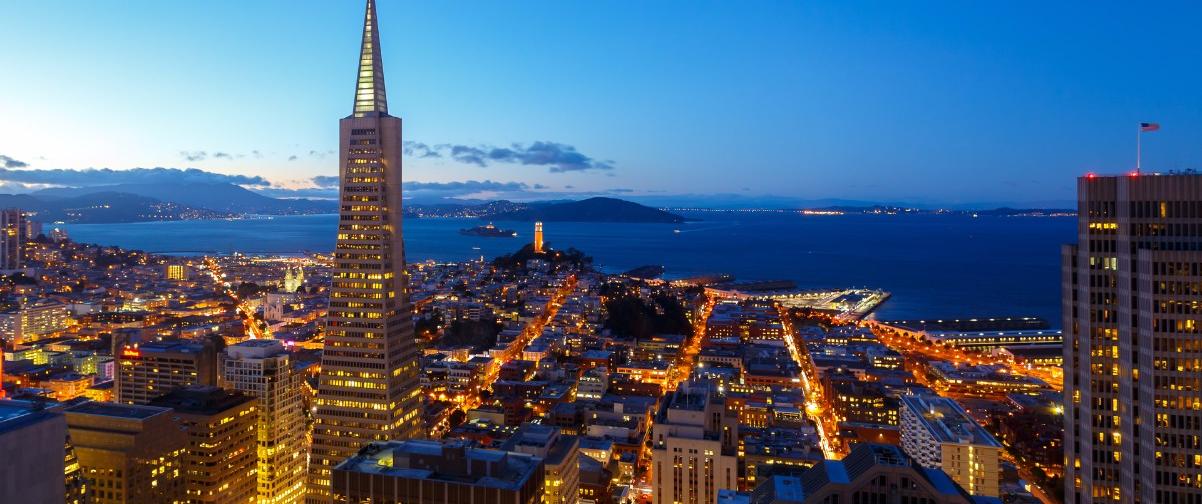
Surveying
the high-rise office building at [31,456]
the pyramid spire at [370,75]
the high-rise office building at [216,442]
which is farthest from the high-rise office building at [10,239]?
the high-rise office building at [31,456]

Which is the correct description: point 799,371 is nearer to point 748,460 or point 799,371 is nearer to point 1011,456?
point 1011,456

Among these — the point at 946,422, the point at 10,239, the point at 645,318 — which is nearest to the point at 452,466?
the point at 946,422

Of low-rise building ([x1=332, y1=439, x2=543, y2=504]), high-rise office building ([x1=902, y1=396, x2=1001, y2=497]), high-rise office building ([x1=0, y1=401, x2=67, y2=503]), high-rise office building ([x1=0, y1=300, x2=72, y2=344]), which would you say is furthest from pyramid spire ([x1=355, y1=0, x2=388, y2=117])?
high-rise office building ([x1=0, y1=300, x2=72, y2=344])

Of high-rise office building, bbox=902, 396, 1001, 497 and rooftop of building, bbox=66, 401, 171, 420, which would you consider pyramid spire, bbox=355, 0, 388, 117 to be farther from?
high-rise office building, bbox=902, 396, 1001, 497

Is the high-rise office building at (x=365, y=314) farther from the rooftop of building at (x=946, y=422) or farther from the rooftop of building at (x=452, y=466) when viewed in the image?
the rooftop of building at (x=946, y=422)

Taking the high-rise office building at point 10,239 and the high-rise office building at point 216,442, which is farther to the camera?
the high-rise office building at point 10,239

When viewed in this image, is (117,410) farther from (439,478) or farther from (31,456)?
(31,456)
